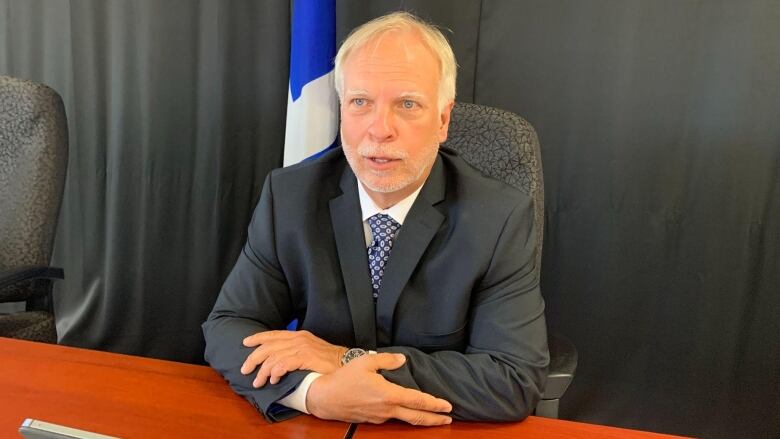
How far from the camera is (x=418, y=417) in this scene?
1013 millimetres

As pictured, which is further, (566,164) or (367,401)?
(566,164)

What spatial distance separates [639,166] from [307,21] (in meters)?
1.31

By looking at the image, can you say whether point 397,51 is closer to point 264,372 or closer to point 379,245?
point 379,245

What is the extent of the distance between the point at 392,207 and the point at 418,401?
45 cm

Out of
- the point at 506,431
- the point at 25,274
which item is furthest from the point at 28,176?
the point at 506,431

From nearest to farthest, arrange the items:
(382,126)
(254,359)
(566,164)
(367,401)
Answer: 1. (367,401)
2. (254,359)
3. (382,126)
4. (566,164)

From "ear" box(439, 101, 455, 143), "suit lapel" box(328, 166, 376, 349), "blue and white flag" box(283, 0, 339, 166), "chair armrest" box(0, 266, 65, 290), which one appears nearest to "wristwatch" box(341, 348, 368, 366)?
"suit lapel" box(328, 166, 376, 349)

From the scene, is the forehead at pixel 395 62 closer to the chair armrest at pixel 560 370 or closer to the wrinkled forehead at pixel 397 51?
the wrinkled forehead at pixel 397 51

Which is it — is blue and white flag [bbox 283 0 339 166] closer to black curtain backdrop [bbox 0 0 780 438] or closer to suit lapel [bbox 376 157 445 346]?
black curtain backdrop [bbox 0 0 780 438]

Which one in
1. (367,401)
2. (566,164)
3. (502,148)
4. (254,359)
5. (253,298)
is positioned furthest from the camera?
(566,164)

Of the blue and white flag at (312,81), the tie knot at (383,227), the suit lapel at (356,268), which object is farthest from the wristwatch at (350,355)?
the blue and white flag at (312,81)

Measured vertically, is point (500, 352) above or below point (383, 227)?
below

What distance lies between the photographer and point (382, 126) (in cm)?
122

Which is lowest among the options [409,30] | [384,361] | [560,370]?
[560,370]
